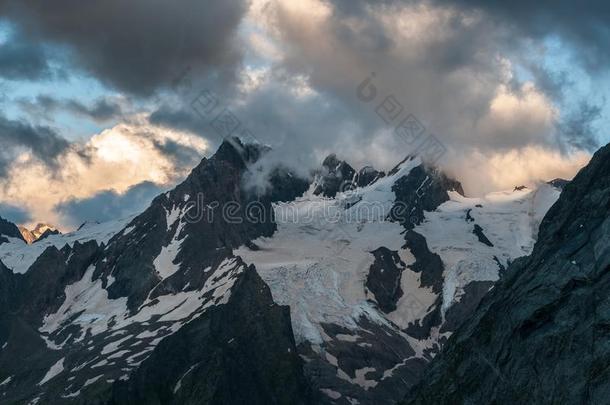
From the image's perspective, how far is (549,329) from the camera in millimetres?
126438

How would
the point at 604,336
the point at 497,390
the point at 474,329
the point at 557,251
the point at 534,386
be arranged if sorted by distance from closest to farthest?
1. the point at 604,336
2. the point at 534,386
3. the point at 497,390
4. the point at 557,251
5. the point at 474,329

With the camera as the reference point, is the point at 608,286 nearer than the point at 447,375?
Yes

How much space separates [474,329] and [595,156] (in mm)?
39904

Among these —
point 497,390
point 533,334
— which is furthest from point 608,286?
point 497,390

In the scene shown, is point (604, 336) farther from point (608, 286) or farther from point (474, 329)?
point (474, 329)

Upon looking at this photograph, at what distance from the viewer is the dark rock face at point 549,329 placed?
117 meters

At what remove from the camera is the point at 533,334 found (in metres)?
130

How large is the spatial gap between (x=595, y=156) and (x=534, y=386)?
6066 cm

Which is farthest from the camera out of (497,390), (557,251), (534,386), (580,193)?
(580,193)

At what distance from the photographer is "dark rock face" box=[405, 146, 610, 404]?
11725 cm

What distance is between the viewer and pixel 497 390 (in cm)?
13338

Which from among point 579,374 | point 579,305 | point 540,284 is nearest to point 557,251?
point 540,284

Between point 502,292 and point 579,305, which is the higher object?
point 502,292

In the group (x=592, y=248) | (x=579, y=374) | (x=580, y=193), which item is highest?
(x=580, y=193)
